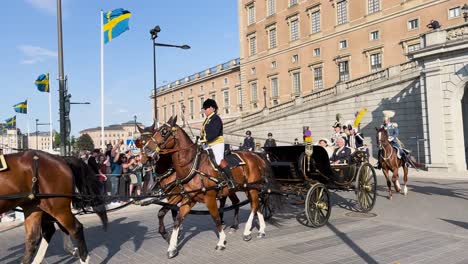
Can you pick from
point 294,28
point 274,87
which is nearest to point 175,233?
A: point 294,28

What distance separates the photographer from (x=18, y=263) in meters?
6.86

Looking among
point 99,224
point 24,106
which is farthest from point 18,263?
point 24,106

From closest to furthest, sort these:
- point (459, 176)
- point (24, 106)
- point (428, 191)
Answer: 1. point (428, 191)
2. point (459, 176)
3. point (24, 106)

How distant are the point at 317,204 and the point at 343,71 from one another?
3832 centimetres

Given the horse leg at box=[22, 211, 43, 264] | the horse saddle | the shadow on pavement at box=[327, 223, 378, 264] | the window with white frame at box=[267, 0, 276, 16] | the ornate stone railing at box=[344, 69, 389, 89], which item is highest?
the window with white frame at box=[267, 0, 276, 16]

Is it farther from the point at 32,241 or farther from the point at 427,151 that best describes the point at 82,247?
the point at 427,151

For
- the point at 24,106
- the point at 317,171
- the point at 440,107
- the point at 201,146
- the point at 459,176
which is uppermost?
the point at 24,106

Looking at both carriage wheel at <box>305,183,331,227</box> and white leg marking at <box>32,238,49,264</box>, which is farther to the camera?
carriage wheel at <box>305,183,331,227</box>

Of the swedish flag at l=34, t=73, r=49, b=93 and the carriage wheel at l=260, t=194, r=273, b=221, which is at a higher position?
the swedish flag at l=34, t=73, r=49, b=93

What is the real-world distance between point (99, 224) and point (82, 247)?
4.39m

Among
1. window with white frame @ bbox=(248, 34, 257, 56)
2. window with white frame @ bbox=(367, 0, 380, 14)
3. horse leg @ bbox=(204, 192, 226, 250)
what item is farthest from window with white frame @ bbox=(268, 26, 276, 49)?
horse leg @ bbox=(204, 192, 226, 250)

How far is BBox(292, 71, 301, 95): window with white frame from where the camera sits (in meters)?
50.7

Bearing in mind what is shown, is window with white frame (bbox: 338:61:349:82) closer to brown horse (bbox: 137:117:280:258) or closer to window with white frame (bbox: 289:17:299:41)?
window with white frame (bbox: 289:17:299:41)

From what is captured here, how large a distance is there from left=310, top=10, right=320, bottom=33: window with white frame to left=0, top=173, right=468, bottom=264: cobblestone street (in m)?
39.6
